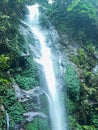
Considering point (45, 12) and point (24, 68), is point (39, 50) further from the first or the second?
point (45, 12)

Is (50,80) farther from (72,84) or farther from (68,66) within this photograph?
(68,66)

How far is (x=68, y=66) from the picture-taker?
46.9ft

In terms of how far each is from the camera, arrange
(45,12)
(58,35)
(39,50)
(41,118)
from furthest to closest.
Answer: (45,12) → (58,35) → (39,50) → (41,118)

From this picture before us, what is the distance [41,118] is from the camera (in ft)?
36.3

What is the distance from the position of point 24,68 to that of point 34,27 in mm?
5097

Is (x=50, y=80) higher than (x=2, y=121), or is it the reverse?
(x=50, y=80)

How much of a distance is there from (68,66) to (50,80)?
1.62 metres

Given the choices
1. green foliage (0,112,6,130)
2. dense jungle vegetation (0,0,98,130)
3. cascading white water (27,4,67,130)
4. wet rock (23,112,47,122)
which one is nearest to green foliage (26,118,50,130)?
dense jungle vegetation (0,0,98,130)

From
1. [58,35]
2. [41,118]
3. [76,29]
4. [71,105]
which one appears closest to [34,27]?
[58,35]

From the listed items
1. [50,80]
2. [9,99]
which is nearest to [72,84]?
[50,80]

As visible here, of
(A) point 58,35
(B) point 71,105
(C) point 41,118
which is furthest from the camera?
(A) point 58,35

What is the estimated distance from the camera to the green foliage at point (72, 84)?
1296 centimetres

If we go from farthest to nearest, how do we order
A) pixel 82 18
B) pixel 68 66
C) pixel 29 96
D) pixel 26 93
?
pixel 82 18
pixel 68 66
pixel 26 93
pixel 29 96

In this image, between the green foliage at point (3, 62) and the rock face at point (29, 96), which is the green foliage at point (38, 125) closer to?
the rock face at point (29, 96)
